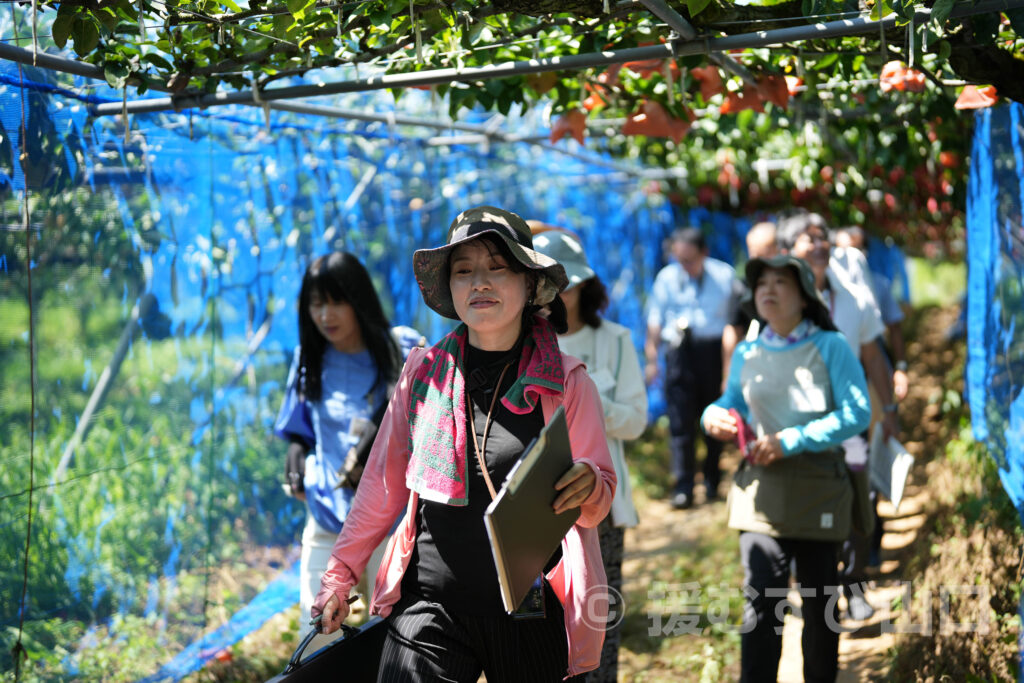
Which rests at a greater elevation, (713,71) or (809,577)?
(713,71)

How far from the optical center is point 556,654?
96.8 inches

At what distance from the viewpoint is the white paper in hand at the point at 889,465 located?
13.0ft

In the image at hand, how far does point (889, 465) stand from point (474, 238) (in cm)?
244

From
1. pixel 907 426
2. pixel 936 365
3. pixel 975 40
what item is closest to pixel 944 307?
pixel 936 365

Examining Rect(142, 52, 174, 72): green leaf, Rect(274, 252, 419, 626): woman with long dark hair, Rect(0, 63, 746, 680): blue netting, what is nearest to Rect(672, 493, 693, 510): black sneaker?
Rect(0, 63, 746, 680): blue netting

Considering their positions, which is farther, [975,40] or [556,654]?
[975,40]

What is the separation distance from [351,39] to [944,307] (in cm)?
1937

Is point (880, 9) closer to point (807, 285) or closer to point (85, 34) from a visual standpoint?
point (807, 285)

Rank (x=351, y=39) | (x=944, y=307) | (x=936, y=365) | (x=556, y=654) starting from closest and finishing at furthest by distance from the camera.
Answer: (x=556, y=654), (x=351, y=39), (x=936, y=365), (x=944, y=307)

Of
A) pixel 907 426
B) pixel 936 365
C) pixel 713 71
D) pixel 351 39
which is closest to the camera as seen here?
pixel 351 39

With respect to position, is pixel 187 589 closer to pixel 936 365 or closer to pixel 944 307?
pixel 936 365

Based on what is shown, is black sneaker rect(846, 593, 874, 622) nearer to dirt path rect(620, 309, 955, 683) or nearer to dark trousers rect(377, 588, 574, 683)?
dirt path rect(620, 309, 955, 683)

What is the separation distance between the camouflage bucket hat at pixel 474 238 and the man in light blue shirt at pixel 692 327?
17.5ft

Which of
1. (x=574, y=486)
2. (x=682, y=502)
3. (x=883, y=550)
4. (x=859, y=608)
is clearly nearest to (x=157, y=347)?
(x=574, y=486)
